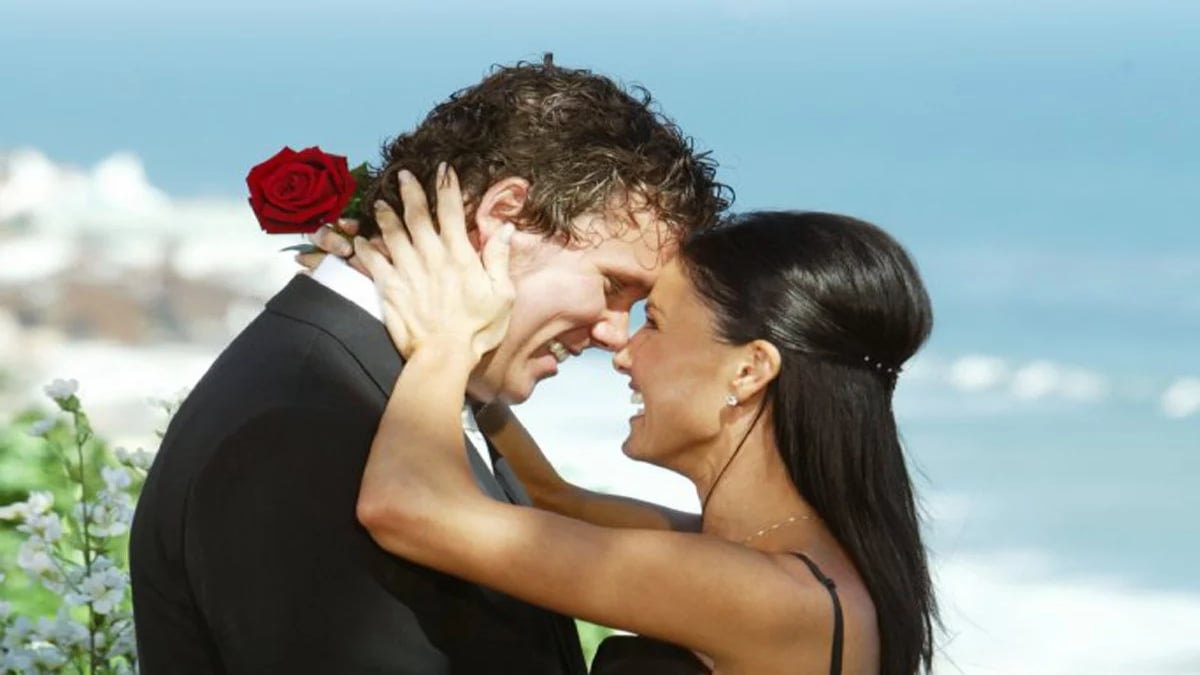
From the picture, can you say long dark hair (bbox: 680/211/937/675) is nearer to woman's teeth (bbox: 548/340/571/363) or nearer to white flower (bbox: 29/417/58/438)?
woman's teeth (bbox: 548/340/571/363)

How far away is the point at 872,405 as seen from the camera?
12.1ft

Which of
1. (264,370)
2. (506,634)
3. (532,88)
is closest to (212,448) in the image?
(264,370)

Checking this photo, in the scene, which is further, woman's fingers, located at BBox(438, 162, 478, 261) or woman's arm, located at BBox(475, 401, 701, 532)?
woman's arm, located at BBox(475, 401, 701, 532)

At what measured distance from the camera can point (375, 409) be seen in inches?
132

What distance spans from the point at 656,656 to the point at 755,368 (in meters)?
0.53

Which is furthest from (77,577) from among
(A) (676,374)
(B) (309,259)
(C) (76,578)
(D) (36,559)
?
(A) (676,374)

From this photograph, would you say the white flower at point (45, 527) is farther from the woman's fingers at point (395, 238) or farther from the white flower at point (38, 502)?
the woman's fingers at point (395, 238)

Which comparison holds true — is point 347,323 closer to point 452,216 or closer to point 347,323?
point 347,323

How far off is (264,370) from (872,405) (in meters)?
1.09

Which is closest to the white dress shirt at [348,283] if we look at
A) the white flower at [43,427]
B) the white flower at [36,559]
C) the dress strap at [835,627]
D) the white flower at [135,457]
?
the dress strap at [835,627]

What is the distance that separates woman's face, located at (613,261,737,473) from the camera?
366cm

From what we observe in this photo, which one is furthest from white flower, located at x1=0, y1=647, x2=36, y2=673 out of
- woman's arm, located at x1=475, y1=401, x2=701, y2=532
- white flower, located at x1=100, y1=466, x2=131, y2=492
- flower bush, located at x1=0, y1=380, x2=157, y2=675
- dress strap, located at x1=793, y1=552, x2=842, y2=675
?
dress strap, located at x1=793, y1=552, x2=842, y2=675

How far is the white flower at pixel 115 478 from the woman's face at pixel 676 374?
1580 mm

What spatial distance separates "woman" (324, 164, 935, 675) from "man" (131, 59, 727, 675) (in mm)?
67
